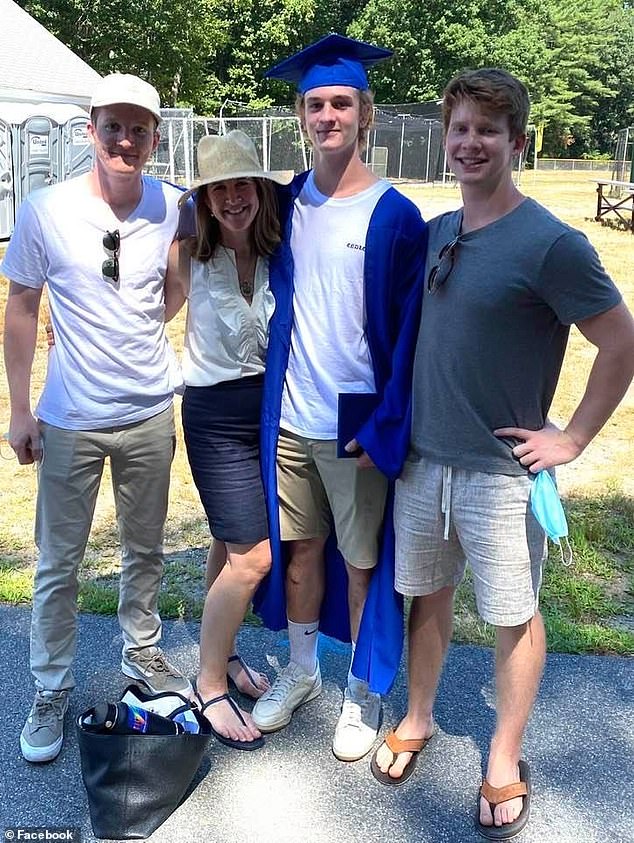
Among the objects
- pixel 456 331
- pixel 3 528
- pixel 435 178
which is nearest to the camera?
pixel 456 331

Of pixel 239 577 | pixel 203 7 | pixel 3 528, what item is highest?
pixel 203 7

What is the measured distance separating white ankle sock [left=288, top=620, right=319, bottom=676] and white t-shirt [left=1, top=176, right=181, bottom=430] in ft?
2.96

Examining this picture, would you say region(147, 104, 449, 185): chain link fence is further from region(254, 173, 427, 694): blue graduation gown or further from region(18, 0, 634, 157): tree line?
region(254, 173, 427, 694): blue graduation gown

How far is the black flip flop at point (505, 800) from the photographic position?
2256 mm

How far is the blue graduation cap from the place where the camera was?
2.35m

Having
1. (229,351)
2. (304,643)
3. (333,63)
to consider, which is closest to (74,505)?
(229,351)

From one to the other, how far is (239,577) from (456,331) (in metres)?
1.07

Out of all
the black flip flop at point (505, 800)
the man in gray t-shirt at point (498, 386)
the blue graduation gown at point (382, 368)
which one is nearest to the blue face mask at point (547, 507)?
the man in gray t-shirt at point (498, 386)

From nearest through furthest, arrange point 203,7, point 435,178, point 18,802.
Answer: point 18,802, point 435,178, point 203,7

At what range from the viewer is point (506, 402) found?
213 centimetres

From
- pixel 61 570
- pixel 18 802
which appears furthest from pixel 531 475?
pixel 18 802

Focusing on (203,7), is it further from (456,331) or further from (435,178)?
(456,331)

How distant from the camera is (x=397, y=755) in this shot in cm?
251

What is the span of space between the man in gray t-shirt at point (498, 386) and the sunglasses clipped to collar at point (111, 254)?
90 centimetres
